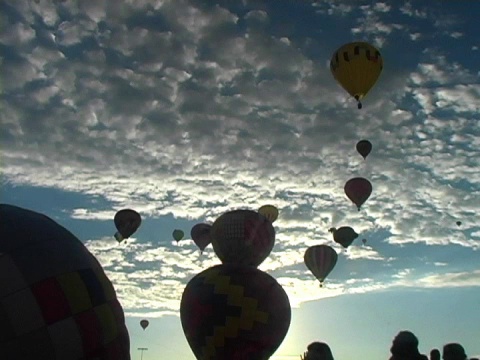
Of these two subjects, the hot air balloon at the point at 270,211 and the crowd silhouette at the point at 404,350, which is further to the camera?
the hot air balloon at the point at 270,211

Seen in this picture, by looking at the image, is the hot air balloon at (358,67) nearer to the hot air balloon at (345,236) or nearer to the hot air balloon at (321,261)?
the hot air balloon at (321,261)

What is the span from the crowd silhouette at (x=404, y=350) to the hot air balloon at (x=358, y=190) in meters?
20.9

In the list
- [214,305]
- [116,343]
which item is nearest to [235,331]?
[214,305]

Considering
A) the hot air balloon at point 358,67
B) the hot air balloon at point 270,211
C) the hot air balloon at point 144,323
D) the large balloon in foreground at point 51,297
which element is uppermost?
the hot air balloon at point 358,67

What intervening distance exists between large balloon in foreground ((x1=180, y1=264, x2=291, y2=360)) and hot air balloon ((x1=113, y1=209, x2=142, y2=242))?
1482cm

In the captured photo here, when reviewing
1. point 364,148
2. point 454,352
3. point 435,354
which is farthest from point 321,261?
point 454,352

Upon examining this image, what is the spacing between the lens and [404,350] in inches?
242

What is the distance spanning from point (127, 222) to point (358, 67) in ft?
44.9

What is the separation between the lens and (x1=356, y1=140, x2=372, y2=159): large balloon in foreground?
26750 mm

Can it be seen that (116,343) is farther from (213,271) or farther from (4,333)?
(213,271)

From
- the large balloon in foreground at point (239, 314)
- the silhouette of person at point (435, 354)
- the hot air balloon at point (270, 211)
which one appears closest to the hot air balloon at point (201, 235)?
the hot air balloon at point (270, 211)

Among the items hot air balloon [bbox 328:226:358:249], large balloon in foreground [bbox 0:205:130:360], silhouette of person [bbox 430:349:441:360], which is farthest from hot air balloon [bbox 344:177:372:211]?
large balloon in foreground [bbox 0:205:130:360]

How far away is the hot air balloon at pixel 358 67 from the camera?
74.0ft

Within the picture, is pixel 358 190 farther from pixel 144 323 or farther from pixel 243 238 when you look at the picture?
pixel 144 323
